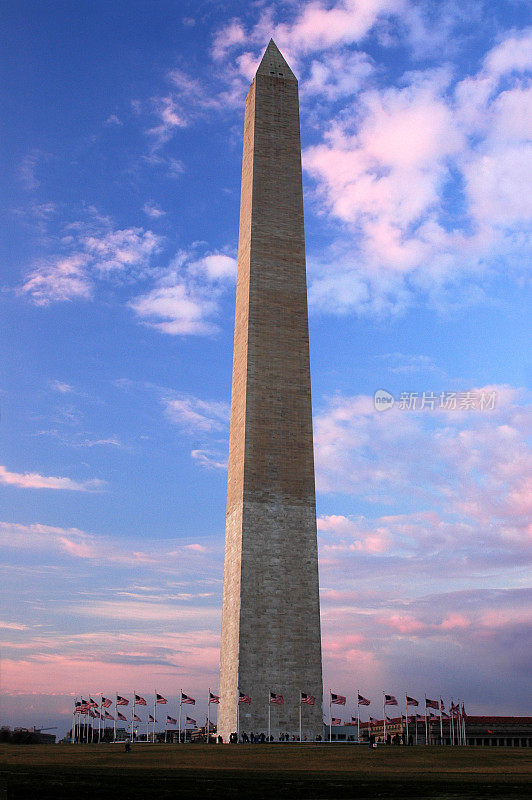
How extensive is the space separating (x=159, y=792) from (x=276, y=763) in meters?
10.9

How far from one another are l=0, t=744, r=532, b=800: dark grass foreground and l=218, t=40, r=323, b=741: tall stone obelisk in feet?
39.1

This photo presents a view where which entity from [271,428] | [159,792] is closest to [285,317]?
[271,428]

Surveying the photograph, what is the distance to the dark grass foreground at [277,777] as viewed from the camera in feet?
49.9

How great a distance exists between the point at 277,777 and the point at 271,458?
2662 cm

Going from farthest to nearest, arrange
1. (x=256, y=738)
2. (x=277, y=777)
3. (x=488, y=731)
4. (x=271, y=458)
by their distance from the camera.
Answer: (x=488, y=731), (x=271, y=458), (x=256, y=738), (x=277, y=777)

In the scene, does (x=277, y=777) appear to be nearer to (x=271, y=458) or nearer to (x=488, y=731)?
(x=271, y=458)

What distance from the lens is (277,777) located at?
1955cm

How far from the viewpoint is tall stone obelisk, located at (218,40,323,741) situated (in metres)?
42.5

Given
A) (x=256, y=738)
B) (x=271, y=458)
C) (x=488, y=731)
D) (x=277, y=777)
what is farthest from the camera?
(x=488, y=731)

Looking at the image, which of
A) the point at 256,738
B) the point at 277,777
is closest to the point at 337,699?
the point at 256,738

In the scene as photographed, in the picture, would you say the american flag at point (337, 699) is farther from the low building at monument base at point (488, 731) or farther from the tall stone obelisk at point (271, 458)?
the low building at monument base at point (488, 731)

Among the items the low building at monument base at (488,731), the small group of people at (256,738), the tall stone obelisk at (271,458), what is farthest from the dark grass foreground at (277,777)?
the low building at monument base at (488,731)

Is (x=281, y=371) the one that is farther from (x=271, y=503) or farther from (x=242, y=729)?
(x=242, y=729)

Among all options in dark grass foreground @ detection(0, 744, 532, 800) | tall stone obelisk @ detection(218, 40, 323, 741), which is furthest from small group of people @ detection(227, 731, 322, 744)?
dark grass foreground @ detection(0, 744, 532, 800)
